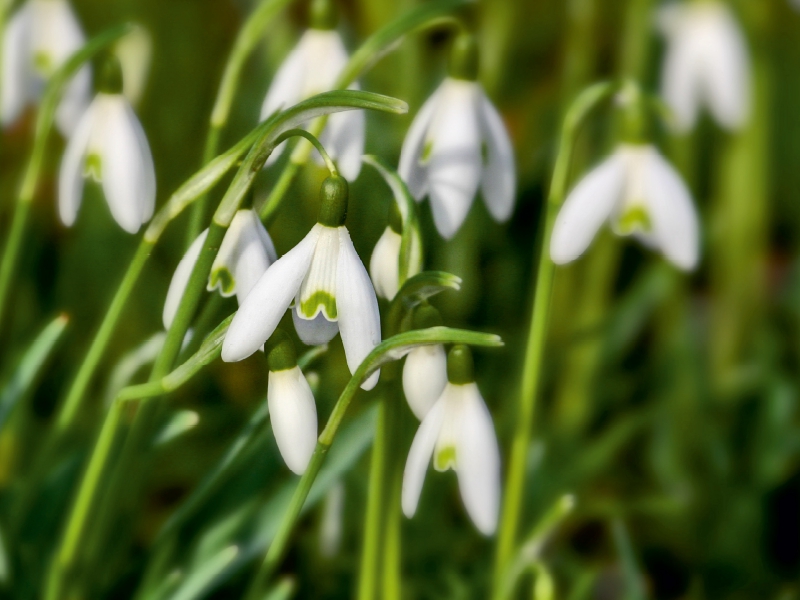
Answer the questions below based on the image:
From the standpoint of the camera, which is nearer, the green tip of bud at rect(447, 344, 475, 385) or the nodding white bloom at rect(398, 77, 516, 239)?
the green tip of bud at rect(447, 344, 475, 385)

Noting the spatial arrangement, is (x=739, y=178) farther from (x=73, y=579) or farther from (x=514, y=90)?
(x=73, y=579)

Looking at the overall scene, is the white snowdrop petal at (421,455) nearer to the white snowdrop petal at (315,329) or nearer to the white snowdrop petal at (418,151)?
the white snowdrop petal at (315,329)

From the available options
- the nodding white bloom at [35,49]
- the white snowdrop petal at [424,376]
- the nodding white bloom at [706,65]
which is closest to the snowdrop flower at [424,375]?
the white snowdrop petal at [424,376]

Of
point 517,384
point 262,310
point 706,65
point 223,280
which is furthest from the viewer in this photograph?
point 517,384

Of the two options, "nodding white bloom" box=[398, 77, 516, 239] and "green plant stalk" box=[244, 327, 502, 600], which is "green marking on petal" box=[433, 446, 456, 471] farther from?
"nodding white bloom" box=[398, 77, 516, 239]

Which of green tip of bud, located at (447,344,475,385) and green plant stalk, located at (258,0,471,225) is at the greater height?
green plant stalk, located at (258,0,471,225)

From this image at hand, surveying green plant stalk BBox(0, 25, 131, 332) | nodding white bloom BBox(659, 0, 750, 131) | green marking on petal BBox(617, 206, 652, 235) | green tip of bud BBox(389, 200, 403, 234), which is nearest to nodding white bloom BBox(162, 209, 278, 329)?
green tip of bud BBox(389, 200, 403, 234)

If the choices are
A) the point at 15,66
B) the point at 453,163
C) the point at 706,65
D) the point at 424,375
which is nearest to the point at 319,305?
the point at 424,375

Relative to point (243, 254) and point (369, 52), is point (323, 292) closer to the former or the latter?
point (243, 254)
